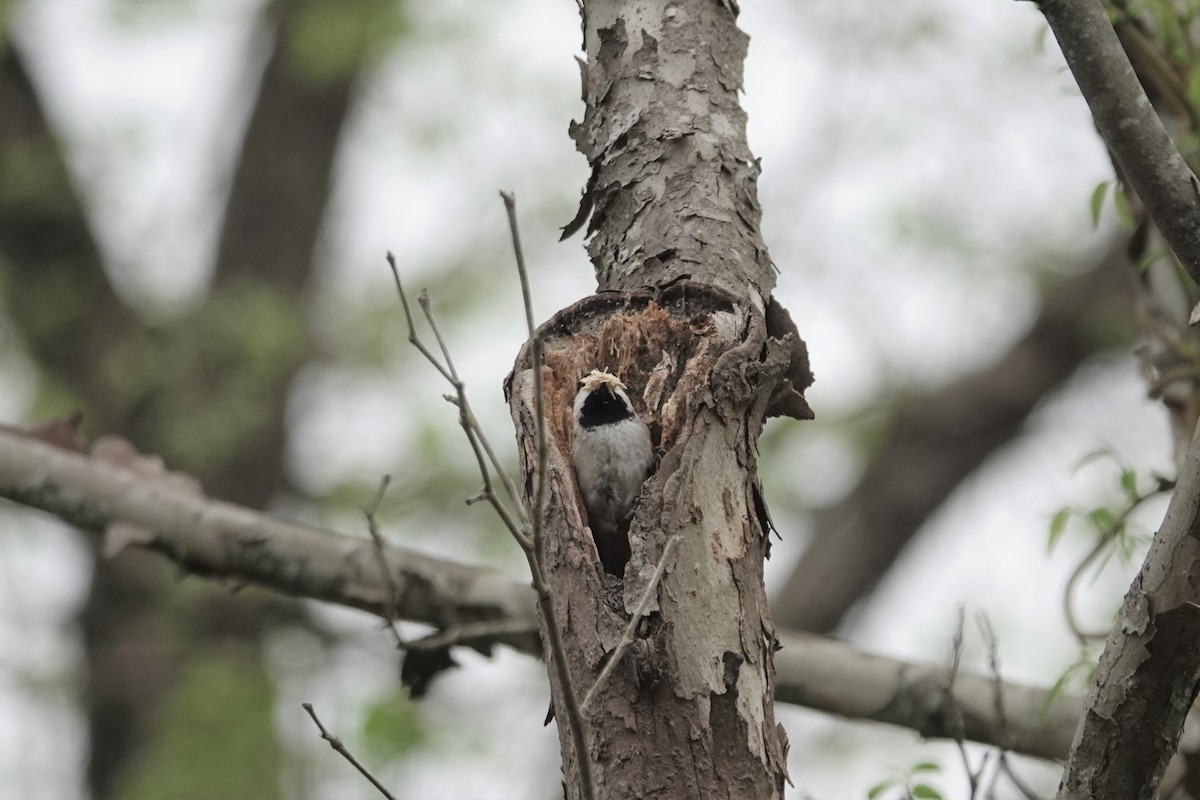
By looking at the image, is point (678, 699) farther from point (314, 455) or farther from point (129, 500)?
point (314, 455)

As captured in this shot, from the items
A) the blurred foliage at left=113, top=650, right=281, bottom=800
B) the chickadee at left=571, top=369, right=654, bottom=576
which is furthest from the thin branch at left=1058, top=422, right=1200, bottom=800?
the blurred foliage at left=113, top=650, right=281, bottom=800

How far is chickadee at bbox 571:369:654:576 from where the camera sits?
125 inches

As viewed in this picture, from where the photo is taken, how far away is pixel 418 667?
4.18 meters

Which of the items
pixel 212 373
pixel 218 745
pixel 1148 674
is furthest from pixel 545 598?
pixel 212 373

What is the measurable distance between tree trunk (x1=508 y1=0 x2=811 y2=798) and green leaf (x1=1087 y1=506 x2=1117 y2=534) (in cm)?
116

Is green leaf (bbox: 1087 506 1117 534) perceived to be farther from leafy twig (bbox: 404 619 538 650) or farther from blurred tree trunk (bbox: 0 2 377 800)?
blurred tree trunk (bbox: 0 2 377 800)

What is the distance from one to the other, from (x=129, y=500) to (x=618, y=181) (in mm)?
2173

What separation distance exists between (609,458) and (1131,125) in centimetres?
155

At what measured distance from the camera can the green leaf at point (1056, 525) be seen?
145 inches

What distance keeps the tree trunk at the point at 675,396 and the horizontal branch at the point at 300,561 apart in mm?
1268

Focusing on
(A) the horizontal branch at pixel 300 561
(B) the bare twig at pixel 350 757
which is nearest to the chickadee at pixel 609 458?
(B) the bare twig at pixel 350 757

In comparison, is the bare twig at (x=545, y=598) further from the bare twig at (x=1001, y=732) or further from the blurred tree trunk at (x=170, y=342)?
the blurred tree trunk at (x=170, y=342)

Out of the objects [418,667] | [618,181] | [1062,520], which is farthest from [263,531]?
[1062,520]

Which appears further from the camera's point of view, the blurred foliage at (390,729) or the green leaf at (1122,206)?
the blurred foliage at (390,729)
